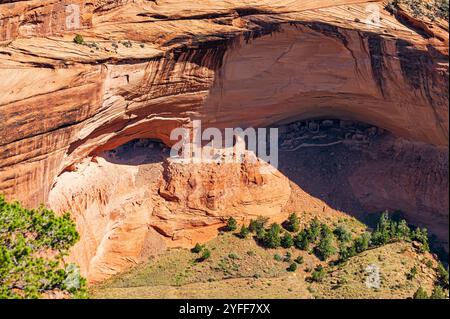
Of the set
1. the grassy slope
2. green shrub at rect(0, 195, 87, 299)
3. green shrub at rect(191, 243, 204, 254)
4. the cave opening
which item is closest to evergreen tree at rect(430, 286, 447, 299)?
the grassy slope

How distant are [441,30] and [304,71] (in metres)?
7.08

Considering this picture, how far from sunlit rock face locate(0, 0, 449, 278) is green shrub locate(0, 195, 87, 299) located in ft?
10.6

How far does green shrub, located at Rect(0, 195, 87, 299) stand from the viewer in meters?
25.8

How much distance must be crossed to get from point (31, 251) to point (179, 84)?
1219cm

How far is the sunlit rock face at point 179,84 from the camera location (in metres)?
30.6

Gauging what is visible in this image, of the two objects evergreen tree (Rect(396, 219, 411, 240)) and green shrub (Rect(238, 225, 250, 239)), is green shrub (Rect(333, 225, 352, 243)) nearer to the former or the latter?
evergreen tree (Rect(396, 219, 411, 240))

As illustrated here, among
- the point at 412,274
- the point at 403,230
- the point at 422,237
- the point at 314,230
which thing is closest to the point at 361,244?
the point at 314,230

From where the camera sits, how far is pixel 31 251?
86.7 ft

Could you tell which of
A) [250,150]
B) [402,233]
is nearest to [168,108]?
[250,150]

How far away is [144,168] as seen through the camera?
3903cm

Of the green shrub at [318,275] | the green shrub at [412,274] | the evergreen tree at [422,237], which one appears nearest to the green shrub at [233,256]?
the green shrub at [318,275]

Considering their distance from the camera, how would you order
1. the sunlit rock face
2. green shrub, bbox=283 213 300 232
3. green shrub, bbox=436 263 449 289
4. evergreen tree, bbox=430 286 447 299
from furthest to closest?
green shrub, bbox=283 213 300 232 < green shrub, bbox=436 263 449 289 < evergreen tree, bbox=430 286 447 299 < the sunlit rock face

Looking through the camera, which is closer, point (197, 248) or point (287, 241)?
point (197, 248)

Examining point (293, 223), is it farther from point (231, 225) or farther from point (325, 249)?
point (231, 225)
